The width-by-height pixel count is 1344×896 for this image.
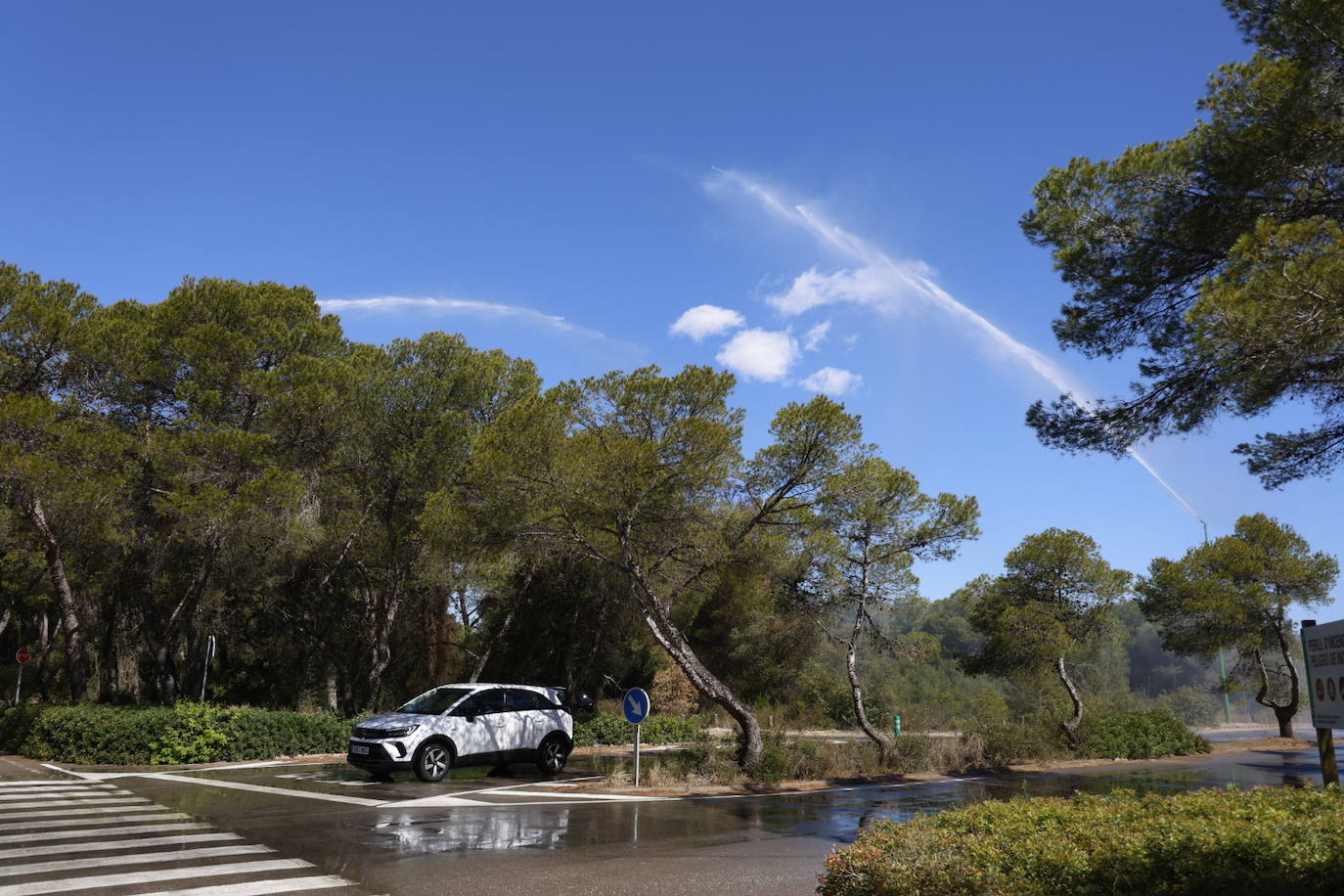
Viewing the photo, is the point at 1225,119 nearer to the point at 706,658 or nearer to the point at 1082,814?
the point at 1082,814

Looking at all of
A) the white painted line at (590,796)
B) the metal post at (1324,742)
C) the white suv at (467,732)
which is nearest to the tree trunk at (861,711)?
the white suv at (467,732)

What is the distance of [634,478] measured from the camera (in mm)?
15414

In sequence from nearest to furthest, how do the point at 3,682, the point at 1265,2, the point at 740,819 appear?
the point at 1265,2, the point at 740,819, the point at 3,682

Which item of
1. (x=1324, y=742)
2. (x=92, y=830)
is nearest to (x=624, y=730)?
(x=92, y=830)

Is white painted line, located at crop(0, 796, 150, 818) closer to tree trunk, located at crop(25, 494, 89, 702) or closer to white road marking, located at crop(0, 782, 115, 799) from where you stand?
white road marking, located at crop(0, 782, 115, 799)

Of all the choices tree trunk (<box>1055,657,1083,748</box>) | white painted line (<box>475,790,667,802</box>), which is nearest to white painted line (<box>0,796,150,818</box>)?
white painted line (<box>475,790,667,802</box>)

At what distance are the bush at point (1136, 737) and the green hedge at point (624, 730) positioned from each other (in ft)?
35.5

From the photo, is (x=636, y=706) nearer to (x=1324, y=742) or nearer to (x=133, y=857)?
(x=133, y=857)

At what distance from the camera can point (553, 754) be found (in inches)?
643

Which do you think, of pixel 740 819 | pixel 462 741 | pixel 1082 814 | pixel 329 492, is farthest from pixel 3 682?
pixel 1082 814

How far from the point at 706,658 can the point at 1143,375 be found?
23042 mm

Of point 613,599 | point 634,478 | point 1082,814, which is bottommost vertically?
point 1082,814

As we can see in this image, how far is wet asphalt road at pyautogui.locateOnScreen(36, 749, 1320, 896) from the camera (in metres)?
7.29

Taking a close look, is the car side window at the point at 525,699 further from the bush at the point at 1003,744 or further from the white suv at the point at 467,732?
the bush at the point at 1003,744
